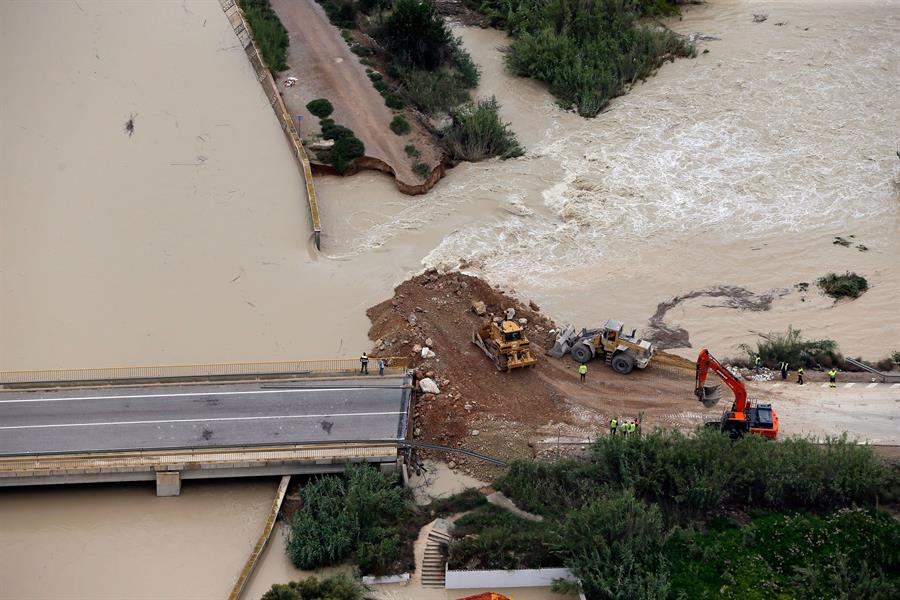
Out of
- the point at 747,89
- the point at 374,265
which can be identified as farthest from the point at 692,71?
the point at 374,265

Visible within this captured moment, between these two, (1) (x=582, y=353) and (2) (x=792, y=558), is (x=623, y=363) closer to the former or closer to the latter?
(1) (x=582, y=353)

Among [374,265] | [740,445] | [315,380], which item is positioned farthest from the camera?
[374,265]

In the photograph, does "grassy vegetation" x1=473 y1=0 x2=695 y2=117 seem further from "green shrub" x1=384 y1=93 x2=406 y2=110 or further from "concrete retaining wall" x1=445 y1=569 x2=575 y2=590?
"concrete retaining wall" x1=445 y1=569 x2=575 y2=590

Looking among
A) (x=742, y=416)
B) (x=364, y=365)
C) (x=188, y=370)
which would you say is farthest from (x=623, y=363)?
(x=188, y=370)

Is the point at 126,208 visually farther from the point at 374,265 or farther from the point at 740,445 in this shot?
the point at 740,445

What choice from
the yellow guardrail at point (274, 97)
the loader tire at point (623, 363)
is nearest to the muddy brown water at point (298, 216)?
the yellow guardrail at point (274, 97)

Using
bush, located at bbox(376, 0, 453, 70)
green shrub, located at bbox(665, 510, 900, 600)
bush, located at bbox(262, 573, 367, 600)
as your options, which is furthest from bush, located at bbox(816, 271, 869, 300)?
bush, located at bbox(376, 0, 453, 70)

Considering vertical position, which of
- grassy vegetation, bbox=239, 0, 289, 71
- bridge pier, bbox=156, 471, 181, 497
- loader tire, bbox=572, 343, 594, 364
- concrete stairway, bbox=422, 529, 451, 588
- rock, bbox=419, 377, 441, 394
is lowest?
bridge pier, bbox=156, 471, 181, 497
